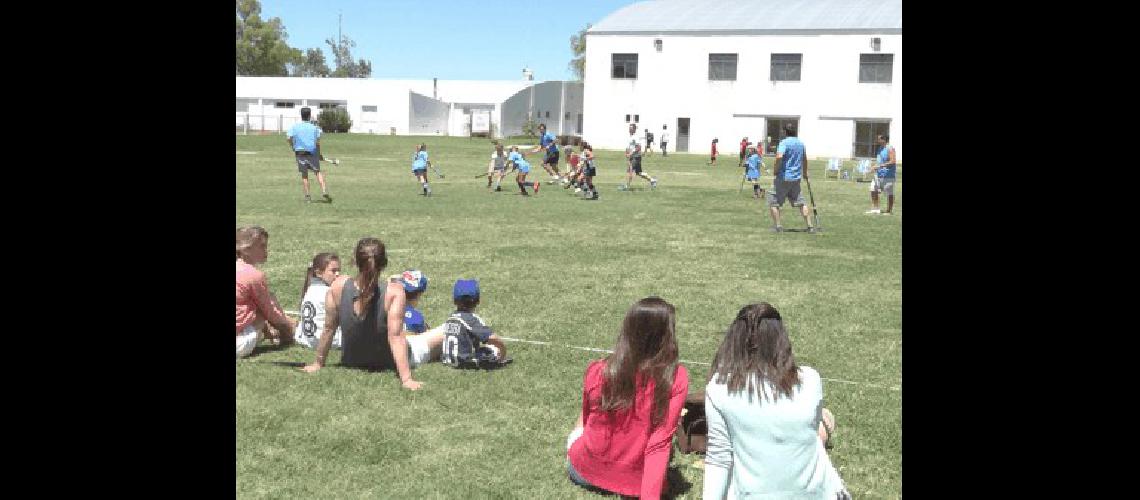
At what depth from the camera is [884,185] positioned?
21.1 meters

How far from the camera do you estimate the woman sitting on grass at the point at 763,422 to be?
4.24m

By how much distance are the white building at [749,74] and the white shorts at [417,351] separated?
166 ft

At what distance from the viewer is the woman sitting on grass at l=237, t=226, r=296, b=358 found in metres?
7.00

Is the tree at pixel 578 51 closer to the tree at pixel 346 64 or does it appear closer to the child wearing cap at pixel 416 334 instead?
the tree at pixel 346 64

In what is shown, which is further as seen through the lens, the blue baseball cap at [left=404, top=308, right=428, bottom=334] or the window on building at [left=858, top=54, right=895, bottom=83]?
the window on building at [left=858, top=54, right=895, bottom=83]

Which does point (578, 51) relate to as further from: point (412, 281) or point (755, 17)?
point (412, 281)

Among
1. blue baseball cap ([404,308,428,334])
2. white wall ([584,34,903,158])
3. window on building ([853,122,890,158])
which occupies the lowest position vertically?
blue baseball cap ([404,308,428,334])

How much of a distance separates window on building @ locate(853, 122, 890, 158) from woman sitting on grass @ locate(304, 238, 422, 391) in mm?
52548

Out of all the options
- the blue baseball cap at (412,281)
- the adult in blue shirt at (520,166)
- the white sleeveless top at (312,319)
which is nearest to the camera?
the blue baseball cap at (412,281)

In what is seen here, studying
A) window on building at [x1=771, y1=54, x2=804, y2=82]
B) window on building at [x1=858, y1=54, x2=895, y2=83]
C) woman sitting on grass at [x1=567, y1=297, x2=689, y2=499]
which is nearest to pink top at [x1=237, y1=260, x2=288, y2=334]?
woman sitting on grass at [x1=567, y1=297, x2=689, y2=499]

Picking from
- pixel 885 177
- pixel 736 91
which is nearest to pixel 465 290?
pixel 885 177

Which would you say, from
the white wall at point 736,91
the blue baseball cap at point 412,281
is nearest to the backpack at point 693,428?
the blue baseball cap at point 412,281

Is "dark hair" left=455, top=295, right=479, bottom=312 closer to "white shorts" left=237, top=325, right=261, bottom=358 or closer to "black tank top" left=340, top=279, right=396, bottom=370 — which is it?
"black tank top" left=340, top=279, right=396, bottom=370
